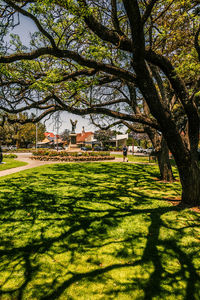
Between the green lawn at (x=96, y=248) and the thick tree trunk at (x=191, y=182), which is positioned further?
the thick tree trunk at (x=191, y=182)

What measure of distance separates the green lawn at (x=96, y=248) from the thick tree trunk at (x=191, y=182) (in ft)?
1.66

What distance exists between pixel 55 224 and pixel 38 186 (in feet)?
12.4

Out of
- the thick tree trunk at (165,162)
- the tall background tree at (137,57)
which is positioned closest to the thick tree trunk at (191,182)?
the tall background tree at (137,57)

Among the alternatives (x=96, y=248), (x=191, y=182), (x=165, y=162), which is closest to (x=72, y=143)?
(x=165, y=162)

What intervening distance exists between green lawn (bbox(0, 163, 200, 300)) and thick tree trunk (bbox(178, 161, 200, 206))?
1.66ft

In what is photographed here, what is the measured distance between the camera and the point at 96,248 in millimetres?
3385

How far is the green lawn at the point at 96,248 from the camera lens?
2.46m

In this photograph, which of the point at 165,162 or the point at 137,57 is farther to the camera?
the point at 165,162

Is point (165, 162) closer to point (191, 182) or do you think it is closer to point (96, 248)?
point (191, 182)

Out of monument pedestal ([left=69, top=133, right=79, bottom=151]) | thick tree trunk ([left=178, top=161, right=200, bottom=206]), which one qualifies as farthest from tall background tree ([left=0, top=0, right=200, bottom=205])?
monument pedestal ([left=69, top=133, right=79, bottom=151])

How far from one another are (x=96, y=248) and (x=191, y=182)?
3822 mm

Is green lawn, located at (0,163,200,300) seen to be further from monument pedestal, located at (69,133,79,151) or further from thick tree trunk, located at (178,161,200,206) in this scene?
monument pedestal, located at (69,133,79,151)

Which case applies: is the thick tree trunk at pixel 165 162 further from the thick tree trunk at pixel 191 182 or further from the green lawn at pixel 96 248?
the thick tree trunk at pixel 191 182

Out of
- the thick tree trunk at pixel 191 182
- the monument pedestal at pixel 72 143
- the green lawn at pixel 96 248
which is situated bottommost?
the green lawn at pixel 96 248
